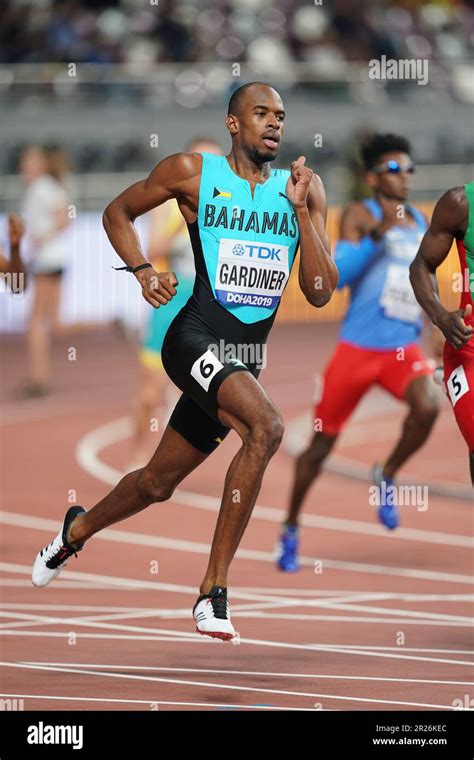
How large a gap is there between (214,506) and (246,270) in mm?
5663

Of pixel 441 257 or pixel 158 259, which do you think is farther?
pixel 158 259

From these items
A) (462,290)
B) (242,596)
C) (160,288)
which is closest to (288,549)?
(242,596)

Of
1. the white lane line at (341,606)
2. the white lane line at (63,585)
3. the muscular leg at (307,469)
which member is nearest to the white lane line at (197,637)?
the white lane line at (341,606)

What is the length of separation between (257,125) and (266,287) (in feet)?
2.74

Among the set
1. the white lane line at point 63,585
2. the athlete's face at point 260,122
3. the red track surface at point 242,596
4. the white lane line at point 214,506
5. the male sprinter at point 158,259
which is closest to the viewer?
the red track surface at point 242,596

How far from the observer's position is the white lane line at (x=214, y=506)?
12.6 meters

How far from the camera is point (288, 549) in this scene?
11.5 metres

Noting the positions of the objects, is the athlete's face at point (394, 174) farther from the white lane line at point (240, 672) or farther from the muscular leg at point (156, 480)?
the white lane line at point (240, 672)

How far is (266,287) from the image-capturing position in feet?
27.8

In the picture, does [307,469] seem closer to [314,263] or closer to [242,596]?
[242,596]

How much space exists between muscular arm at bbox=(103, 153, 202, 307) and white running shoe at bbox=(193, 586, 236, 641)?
176 cm
